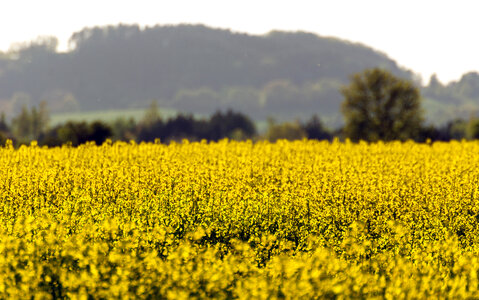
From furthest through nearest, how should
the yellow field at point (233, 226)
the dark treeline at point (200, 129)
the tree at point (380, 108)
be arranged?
1. the dark treeline at point (200, 129)
2. the tree at point (380, 108)
3. the yellow field at point (233, 226)

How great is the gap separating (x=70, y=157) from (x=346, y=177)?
9.92 metres

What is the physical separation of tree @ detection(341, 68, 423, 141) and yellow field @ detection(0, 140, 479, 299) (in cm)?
4089

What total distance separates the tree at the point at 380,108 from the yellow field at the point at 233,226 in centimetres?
4089

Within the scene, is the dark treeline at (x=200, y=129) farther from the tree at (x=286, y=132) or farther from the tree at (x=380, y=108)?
the tree at (x=380, y=108)

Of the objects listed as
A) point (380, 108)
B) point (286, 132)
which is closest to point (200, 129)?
point (286, 132)

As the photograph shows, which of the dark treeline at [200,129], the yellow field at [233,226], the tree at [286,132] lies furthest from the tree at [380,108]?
the tree at [286,132]

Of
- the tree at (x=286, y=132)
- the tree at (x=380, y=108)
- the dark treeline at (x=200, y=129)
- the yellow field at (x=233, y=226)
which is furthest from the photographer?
the tree at (x=286, y=132)

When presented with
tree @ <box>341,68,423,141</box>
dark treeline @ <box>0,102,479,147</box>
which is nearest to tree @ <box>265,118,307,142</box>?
dark treeline @ <box>0,102,479,147</box>

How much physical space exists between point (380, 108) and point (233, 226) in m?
Answer: 53.5

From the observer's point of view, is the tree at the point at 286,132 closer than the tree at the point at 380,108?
No

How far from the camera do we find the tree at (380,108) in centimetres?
6134

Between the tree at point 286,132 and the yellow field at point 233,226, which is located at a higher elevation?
the tree at point 286,132

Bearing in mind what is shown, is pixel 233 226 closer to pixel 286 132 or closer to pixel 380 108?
pixel 380 108

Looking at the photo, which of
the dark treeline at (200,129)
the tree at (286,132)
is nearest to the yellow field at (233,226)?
the dark treeline at (200,129)
